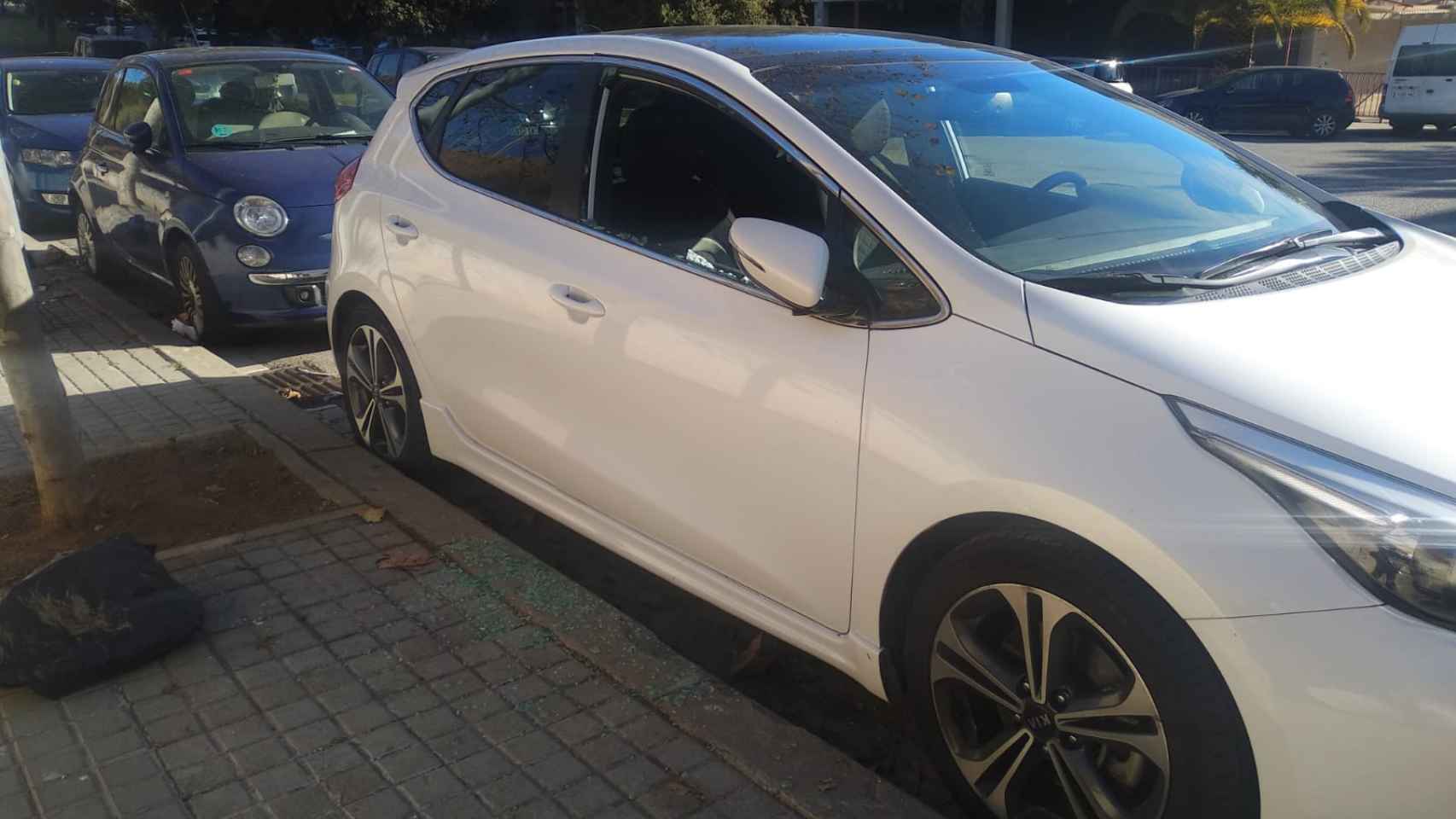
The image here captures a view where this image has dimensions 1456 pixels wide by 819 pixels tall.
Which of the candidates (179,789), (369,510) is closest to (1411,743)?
(179,789)

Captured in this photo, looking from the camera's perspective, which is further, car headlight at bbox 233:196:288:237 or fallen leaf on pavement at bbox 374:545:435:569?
car headlight at bbox 233:196:288:237

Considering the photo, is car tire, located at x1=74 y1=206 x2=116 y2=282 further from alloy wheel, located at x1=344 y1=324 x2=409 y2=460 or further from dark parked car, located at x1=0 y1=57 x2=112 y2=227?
alloy wheel, located at x1=344 y1=324 x2=409 y2=460

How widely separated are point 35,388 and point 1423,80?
85.9 feet

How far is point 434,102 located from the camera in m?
4.77

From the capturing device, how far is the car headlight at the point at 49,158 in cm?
1180

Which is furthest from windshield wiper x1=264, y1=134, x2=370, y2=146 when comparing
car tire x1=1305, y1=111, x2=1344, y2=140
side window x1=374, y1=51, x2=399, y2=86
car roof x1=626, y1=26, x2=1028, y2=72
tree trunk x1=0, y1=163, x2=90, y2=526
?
car tire x1=1305, y1=111, x2=1344, y2=140

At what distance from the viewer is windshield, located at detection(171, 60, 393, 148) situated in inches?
314

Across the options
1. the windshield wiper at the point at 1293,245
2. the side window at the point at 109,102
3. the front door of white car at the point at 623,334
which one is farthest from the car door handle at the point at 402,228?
the side window at the point at 109,102

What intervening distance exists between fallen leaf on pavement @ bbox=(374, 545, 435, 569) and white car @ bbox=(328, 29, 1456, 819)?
363mm

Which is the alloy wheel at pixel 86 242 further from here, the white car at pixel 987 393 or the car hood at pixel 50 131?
the white car at pixel 987 393

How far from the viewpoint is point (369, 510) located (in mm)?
4590

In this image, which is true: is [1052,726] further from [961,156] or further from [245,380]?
[245,380]

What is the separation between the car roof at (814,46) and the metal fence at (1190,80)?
28042 mm

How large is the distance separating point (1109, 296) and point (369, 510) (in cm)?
291
